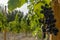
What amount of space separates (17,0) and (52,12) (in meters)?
0.11

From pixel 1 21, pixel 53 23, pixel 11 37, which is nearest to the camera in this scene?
pixel 53 23

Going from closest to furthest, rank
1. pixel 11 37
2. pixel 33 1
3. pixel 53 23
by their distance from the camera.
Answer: pixel 53 23 < pixel 33 1 < pixel 11 37

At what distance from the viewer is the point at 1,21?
143cm

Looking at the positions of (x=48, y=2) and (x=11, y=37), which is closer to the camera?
(x=48, y=2)

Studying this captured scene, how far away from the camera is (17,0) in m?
0.46

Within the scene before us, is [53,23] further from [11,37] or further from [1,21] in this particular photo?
[11,37]

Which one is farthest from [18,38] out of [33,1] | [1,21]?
[33,1]

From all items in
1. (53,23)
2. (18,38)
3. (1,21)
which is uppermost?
(53,23)

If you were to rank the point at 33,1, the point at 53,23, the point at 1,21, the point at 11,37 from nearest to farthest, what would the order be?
the point at 53,23 → the point at 33,1 → the point at 1,21 → the point at 11,37

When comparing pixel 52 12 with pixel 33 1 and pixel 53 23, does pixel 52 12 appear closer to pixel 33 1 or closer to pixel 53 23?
pixel 53 23

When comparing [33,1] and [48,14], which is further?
[33,1]

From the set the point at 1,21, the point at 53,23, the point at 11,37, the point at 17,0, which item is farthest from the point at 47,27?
the point at 11,37

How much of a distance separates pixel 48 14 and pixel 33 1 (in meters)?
0.17

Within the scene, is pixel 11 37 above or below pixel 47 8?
below
